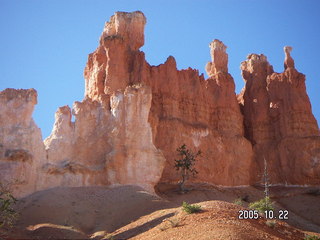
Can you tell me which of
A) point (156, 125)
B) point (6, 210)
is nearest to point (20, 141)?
point (6, 210)

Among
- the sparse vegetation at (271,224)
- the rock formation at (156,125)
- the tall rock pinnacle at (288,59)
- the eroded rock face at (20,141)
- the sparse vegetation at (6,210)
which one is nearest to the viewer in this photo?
the sparse vegetation at (6,210)

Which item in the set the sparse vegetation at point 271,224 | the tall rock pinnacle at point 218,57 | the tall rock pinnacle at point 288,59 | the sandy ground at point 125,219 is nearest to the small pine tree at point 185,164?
the sandy ground at point 125,219

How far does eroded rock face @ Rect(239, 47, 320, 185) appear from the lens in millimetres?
50875

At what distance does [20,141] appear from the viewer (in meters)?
32.5

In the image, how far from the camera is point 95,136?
37.7 metres

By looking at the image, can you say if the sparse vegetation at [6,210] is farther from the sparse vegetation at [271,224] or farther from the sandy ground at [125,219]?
the sparse vegetation at [271,224]

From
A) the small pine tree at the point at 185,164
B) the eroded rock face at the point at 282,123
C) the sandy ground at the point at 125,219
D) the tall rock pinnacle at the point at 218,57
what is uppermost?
the tall rock pinnacle at the point at 218,57

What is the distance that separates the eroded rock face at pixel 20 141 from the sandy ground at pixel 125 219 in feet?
4.90

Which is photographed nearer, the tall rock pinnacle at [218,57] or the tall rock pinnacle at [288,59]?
the tall rock pinnacle at [218,57]

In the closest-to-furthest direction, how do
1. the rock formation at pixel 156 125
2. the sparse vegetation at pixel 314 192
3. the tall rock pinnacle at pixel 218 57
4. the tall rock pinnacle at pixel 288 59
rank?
1. the rock formation at pixel 156 125
2. the sparse vegetation at pixel 314 192
3. the tall rock pinnacle at pixel 218 57
4. the tall rock pinnacle at pixel 288 59

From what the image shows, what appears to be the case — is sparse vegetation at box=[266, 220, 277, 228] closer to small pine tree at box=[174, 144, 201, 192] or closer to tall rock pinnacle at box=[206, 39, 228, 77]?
small pine tree at box=[174, 144, 201, 192]

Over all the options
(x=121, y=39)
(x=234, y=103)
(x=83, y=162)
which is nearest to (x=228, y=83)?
(x=234, y=103)

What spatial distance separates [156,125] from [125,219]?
54.0 feet

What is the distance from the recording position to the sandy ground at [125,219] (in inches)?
869
